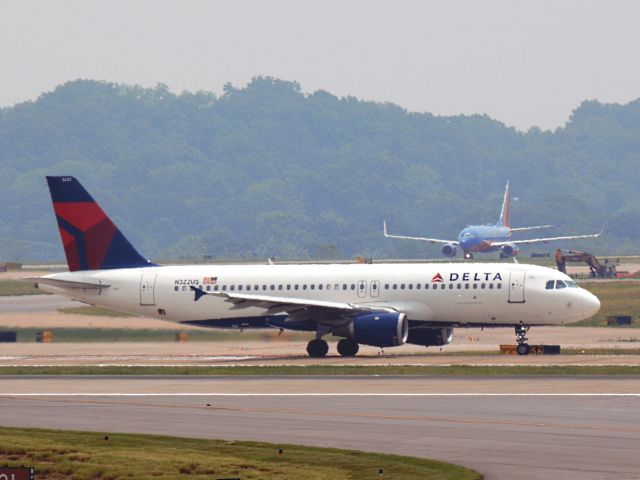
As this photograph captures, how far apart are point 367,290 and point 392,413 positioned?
21741mm

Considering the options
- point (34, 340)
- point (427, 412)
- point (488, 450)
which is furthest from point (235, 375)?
point (34, 340)

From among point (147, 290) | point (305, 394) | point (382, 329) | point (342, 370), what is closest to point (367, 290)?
point (382, 329)

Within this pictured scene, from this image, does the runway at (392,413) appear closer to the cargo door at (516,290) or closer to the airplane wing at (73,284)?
the cargo door at (516,290)

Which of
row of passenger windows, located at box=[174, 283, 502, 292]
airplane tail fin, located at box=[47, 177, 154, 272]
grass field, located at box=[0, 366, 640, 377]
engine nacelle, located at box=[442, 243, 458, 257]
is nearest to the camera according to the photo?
grass field, located at box=[0, 366, 640, 377]

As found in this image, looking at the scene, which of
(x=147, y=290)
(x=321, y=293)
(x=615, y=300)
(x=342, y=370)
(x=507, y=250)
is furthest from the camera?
(x=507, y=250)

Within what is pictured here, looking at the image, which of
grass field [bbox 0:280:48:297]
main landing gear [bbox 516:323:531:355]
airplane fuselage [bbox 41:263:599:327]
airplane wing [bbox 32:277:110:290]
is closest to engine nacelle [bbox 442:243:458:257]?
grass field [bbox 0:280:48:297]

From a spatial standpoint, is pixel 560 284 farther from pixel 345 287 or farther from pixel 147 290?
pixel 147 290

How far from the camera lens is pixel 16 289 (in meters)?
122

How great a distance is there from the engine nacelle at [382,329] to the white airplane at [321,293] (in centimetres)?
4

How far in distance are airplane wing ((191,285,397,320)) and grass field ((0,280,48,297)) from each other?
60.2 meters

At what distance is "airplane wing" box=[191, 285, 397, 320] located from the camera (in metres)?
54.3

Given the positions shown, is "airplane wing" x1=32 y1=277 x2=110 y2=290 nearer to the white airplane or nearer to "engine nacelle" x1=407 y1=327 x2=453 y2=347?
the white airplane

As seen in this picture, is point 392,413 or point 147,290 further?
point 147,290

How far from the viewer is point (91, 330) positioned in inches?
2726
